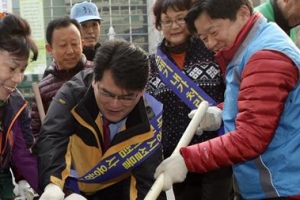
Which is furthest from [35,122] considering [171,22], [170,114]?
[171,22]

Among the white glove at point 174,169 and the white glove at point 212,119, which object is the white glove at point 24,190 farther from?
the white glove at point 212,119

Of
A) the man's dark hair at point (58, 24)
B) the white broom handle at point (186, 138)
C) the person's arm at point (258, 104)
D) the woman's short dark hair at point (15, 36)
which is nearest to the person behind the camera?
the person's arm at point (258, 104)

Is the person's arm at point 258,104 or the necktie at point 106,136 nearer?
the person's arm at point 258,104

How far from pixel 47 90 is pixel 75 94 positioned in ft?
3.14

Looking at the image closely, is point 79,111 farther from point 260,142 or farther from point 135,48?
point 260,142

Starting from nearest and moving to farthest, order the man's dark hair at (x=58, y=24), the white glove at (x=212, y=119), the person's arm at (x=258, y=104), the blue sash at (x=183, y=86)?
the person's arm at (x=258, y=104), the white glove at (x=212, y=119), the blue sash at (x=183, y=86), the man's dark hair at (x=58, y=24)

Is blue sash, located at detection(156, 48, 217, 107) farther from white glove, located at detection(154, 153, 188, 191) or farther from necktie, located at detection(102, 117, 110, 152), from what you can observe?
white glove, located at detection(154, 153, 188, 191)

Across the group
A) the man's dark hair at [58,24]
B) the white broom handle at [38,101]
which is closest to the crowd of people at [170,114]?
the white broom handle at [38,101]

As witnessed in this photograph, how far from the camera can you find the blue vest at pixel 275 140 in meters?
1.82

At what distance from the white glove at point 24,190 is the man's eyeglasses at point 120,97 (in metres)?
0.76

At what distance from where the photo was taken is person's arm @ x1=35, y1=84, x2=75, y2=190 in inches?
84.0

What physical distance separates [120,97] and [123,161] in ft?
1.11

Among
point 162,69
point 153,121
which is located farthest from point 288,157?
point 162,69

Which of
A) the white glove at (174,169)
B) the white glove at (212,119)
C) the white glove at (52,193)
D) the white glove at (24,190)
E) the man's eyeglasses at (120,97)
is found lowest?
the white glove at (24,190)
